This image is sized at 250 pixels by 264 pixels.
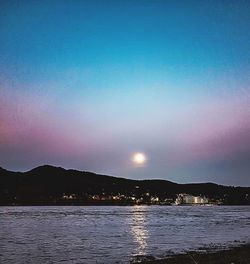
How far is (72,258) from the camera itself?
129 ft

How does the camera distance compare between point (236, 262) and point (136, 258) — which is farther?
point (136, 258)

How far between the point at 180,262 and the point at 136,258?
8.17 metres

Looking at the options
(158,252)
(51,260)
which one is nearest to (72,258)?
(51,260)

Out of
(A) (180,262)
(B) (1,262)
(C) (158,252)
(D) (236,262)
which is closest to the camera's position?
(D) (236,262)

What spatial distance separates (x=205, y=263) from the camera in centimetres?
2955

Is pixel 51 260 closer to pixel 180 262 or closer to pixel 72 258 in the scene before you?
pixel 72 258

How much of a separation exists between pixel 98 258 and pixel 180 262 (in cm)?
1046

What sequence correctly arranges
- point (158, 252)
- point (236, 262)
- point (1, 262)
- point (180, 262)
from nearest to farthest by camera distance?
point (236, 262) < point (180, 262) < point (1, 262) < point (158, 252)

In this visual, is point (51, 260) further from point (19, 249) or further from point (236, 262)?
point (236, 262)

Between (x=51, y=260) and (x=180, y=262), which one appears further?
(x=51, y=260)

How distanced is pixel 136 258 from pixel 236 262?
12.6 meters

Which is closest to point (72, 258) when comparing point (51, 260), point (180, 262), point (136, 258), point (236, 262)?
point (51, 260)

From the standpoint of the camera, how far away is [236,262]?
27859 millimetres

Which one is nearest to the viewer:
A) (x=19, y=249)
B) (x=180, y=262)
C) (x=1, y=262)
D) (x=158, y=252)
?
(x=180, y=262)
